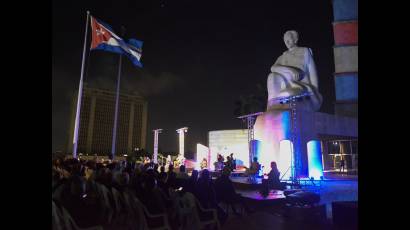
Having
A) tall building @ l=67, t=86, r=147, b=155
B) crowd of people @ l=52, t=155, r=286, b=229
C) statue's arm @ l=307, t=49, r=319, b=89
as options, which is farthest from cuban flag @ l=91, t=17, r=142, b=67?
tall building @ l=67, t=86, r=147, b=155

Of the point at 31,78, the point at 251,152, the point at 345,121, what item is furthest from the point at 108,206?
the point at 345,121

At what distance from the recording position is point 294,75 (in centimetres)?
1630

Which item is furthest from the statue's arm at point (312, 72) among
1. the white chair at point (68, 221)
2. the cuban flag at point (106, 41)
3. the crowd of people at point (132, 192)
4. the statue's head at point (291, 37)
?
the white chair at point (68, 221)

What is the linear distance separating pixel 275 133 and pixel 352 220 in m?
9.02

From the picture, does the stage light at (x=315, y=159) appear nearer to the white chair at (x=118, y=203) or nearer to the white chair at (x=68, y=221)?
the white chair at (x=118, y=203)

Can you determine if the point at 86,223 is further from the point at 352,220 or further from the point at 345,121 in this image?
the point at 345,121

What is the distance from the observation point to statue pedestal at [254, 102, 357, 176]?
46.3ft

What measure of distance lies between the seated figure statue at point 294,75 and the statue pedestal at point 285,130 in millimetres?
948

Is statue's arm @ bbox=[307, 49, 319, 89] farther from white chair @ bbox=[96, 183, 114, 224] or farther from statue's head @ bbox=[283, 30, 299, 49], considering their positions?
white chair @ bbox=[96, 183, 114, 224]

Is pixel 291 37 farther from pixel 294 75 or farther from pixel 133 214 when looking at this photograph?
pixel 133 214

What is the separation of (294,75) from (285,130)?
361cm

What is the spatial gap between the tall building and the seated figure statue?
47.0 meters

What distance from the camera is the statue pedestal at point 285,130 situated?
46.3ft
